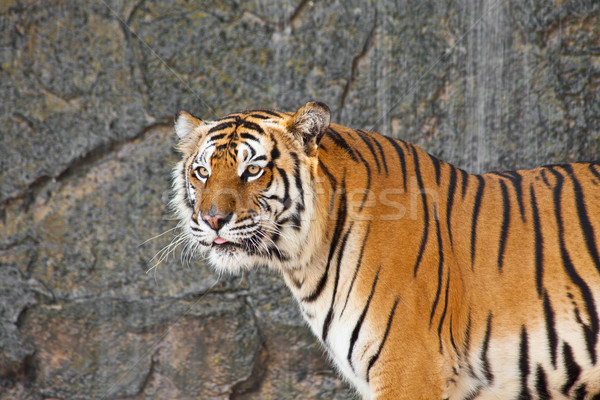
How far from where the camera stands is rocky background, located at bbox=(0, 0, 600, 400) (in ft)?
13.1

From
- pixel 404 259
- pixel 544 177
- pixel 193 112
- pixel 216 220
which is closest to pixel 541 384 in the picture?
pixel 404 259

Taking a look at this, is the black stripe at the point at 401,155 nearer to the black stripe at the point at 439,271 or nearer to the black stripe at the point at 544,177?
the black stripe at the point at 439,271

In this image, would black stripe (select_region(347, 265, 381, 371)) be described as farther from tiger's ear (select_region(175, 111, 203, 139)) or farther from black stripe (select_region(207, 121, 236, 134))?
tiger's ear (select_region(175, 111, 203, 139))

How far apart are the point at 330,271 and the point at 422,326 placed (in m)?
0.46

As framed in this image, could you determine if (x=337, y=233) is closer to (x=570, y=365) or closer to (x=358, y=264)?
(x=358, y=264)

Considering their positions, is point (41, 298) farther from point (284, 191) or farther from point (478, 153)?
point (478, 153)

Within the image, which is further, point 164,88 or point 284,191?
point 164,88

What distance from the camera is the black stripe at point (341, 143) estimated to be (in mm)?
2731

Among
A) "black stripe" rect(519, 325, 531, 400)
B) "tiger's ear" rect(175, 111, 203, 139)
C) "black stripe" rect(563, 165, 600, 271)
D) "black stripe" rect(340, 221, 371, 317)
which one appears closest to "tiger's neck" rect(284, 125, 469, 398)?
"black stripe" rect(340, 221, 371, 317)

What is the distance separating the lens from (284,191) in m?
2.60

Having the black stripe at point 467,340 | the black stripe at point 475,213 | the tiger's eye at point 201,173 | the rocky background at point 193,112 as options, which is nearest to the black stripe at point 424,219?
the black stripe at point 475,213

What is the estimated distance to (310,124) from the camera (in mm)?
2570

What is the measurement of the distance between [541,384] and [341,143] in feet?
4.48

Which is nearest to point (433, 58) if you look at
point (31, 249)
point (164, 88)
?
point (164, 88)
